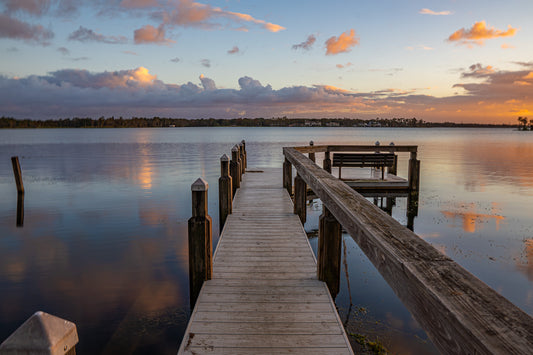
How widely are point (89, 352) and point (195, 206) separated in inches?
118

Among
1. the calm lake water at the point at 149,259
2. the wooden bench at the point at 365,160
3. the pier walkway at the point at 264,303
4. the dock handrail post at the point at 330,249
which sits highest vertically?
the wooden bench at the point at 365,160

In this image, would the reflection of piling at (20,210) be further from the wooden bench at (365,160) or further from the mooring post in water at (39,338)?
the mooring post in water at (39,338)

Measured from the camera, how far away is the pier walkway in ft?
12.1

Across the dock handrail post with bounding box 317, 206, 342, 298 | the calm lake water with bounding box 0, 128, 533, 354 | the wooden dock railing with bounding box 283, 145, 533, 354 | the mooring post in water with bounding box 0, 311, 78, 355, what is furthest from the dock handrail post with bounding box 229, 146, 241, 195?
the mooring post in water with bounding box 0, 311, 78, 355

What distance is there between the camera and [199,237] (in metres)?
5.12

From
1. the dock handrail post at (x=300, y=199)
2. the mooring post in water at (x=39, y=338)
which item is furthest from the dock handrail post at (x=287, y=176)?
the mooring post in water at (x=39, y=338)

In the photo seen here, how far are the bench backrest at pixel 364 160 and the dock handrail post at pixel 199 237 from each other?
1002cm

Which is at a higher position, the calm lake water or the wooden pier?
the wooden pier

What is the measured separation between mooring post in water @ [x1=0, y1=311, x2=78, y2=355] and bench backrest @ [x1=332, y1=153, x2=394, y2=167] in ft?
44.5

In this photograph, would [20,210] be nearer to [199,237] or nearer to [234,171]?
[234,171]

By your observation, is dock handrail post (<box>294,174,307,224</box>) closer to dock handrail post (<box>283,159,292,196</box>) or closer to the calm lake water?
the calm lake water

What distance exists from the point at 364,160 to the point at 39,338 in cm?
1401

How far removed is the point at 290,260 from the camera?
621 centimetres

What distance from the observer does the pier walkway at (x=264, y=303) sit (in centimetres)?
370
